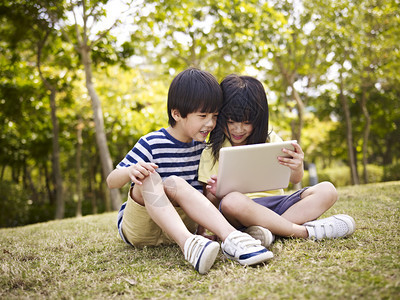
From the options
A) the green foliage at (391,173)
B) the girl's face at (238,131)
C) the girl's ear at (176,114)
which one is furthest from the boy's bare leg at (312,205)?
the green foliage at (391,173)

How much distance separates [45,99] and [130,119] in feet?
6.17

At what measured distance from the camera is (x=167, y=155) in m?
2.11

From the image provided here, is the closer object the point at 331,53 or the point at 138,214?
the point at 138,214

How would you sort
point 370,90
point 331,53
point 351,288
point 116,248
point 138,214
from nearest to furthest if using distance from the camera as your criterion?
point 351,288 → point 138,214 → point 116,248 → point 331,53 → point 370,90

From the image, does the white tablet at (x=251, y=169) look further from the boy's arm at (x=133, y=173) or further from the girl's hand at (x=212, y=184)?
the boy's arm at (x=133, y=173)

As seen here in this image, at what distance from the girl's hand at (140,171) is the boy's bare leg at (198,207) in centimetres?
15

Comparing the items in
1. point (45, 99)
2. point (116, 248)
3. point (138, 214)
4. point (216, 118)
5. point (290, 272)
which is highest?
point (45, 99)

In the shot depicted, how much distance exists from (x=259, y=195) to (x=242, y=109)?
56cm

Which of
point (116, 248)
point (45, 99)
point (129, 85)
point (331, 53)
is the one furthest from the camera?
point (129, 85)

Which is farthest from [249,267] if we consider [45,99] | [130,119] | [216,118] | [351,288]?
[45,99]

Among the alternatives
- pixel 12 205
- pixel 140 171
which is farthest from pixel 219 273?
pixel 12 205

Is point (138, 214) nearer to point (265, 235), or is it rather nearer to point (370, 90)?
point (265, 235)

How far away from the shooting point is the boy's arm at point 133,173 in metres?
1.80

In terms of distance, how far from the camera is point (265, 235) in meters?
1.84
